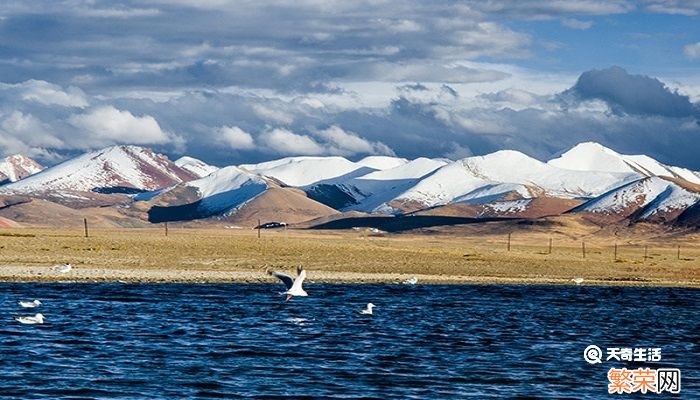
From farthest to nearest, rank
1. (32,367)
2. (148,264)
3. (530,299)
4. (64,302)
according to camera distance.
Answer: (148,264)
(530,299)
(64,302)
(32,367)

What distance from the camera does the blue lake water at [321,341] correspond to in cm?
3294

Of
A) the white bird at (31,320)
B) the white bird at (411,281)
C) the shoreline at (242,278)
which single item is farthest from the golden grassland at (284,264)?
the white bird at (31,320)

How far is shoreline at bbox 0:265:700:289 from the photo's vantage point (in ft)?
220

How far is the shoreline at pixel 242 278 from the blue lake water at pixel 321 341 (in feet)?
8.37

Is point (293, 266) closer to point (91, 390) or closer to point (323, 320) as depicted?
point (323, 320)

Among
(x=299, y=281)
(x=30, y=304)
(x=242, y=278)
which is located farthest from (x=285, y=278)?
(x=242, y=278)

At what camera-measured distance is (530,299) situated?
6600 cm

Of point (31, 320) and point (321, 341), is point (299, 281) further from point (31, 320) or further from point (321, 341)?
point (31, 320)

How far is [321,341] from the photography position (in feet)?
142

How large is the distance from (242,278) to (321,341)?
28.6 metres

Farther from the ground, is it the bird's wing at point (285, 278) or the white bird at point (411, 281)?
the bird's wing at point (285, 278)

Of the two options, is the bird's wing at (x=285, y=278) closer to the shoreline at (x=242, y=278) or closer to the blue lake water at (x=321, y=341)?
the blue lake water at (x=321, y=341)

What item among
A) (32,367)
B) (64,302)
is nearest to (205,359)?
(32,367)

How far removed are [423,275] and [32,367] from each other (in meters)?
47.4
